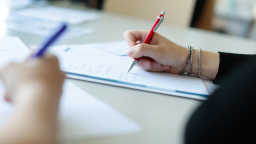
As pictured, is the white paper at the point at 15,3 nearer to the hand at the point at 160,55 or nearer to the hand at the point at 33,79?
the hand at the point at 160,55

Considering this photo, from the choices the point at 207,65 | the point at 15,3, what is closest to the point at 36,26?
the point at 15,3

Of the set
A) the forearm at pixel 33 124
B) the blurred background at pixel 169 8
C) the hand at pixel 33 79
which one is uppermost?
the hand at pixel 33 79

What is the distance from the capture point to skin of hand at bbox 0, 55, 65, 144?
288 millimetres

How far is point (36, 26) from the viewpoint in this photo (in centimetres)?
110

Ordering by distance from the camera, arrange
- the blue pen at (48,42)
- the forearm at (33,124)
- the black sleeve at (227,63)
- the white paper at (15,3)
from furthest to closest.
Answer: the white paper at (15,3)
the black sleeve at (227,63)
the blue pen at (48,42)
the forearm at (33,124)

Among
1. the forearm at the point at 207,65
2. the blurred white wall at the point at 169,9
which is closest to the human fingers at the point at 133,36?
the forearm at the point at 207,65

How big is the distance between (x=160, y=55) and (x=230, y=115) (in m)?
0.38

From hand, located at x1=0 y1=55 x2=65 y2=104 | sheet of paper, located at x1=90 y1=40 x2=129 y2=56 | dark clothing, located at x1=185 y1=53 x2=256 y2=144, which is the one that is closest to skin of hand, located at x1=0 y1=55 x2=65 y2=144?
hand, located at x1=0 y1=55 x2=65 y2=104

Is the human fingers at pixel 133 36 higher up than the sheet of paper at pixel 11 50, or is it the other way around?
the human fingers at pixel 133 36

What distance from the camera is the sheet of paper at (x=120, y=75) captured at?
0.61 metres

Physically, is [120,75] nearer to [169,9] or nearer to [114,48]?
[114,48]

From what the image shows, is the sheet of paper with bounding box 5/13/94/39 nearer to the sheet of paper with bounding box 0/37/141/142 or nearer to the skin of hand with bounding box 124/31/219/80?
the skin of hand with bounding box 124/31/219/80

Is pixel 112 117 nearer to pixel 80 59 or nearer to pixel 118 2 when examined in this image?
pixel 80 59

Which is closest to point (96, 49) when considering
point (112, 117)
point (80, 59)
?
point (80, 59)
